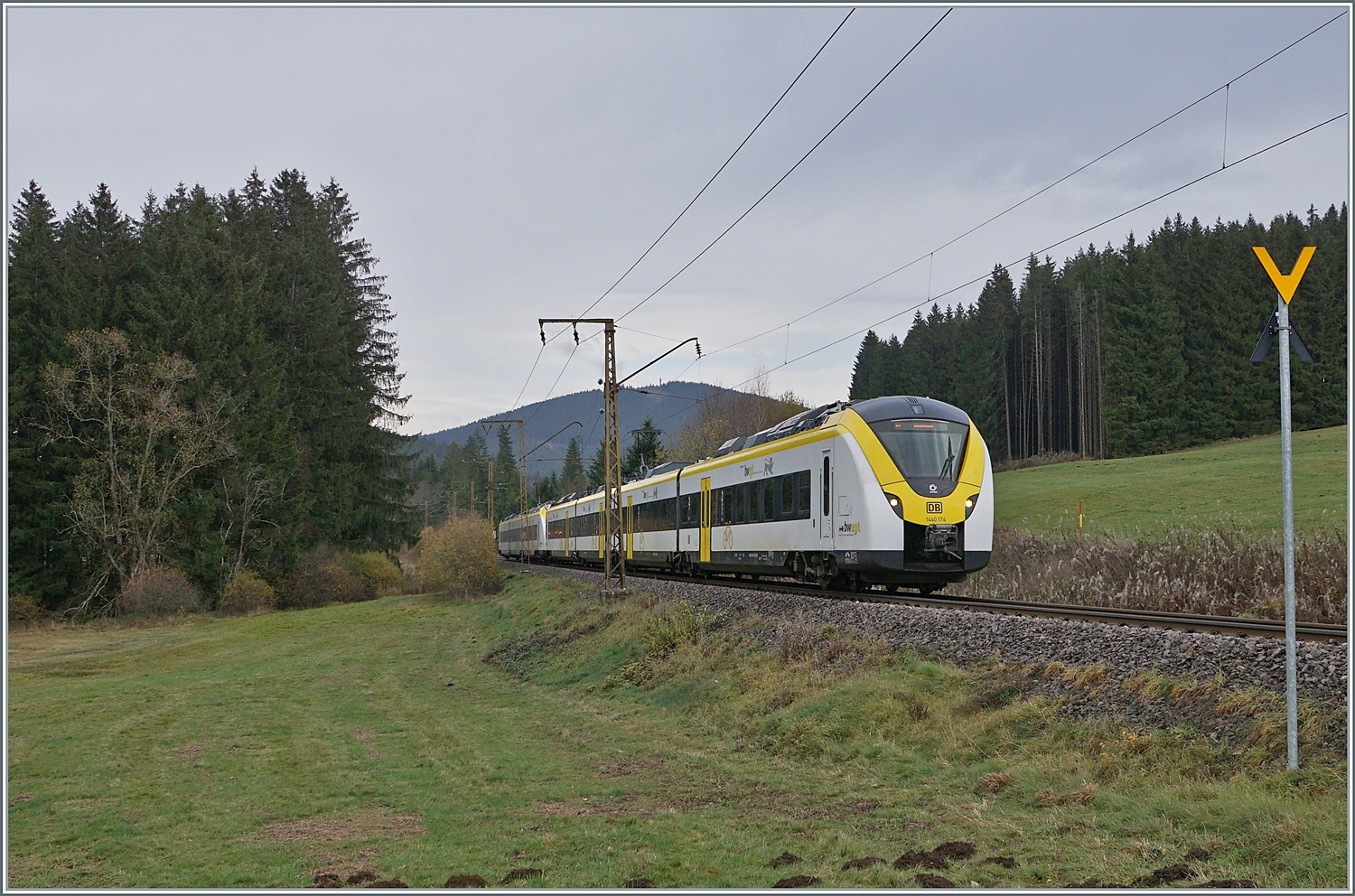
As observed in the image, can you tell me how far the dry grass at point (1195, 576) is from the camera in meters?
12.6

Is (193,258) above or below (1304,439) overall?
above

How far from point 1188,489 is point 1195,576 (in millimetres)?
26206

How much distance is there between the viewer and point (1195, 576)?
1474 cm

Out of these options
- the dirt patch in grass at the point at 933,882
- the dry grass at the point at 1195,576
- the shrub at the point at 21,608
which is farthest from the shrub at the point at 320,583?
the dirt patch in grass at the point at 933,882

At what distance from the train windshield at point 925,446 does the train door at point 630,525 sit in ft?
60.0

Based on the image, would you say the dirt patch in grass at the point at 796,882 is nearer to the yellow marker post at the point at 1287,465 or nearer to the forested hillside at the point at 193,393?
the yellow marker post at the point at 1287,465

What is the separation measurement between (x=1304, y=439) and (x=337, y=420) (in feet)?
155

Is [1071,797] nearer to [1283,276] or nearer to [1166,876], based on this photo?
[1166,876]

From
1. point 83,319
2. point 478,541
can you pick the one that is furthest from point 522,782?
point 83,319

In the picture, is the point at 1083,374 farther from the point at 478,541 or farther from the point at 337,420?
the point at 337,420

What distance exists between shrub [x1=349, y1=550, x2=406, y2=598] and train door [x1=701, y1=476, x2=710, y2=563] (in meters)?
29.1

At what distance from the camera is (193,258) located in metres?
45.6

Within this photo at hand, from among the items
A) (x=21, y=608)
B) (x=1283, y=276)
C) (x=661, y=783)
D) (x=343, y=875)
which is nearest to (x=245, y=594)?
(x=21, y=608)

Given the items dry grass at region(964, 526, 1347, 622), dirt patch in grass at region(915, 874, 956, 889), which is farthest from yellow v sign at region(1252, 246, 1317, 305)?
dry grass at region(964, 526, 1347, 622)
